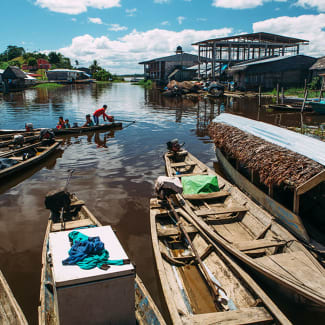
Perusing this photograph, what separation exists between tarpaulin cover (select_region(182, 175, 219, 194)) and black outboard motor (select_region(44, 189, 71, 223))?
3.76m

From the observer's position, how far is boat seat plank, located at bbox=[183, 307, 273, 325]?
179 inches

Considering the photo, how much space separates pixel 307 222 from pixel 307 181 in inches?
68.7

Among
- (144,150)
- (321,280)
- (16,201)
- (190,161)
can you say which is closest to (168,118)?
(144,150)

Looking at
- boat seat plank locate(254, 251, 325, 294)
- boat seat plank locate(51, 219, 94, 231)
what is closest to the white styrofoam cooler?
boat seat plank locate(254, 251, 325, 294)

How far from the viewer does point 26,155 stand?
45.2ft

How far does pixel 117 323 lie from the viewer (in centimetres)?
398

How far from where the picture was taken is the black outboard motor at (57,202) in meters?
7.78

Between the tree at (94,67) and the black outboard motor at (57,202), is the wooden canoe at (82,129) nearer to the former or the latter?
the black outboard motor at (57,202)

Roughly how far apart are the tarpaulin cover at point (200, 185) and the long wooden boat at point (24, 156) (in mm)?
7171

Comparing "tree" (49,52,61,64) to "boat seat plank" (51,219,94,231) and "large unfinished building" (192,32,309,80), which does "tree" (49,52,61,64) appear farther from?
"boat seat plank" (51,219,94,231)

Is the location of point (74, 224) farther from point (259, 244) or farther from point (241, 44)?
point (241, 44)

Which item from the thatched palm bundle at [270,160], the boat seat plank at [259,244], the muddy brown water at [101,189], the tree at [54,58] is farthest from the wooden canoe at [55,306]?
the tree at [54,58]

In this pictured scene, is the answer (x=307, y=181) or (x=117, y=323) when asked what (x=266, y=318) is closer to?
(x=117, y=323)

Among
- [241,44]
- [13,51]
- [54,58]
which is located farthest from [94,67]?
[241,44]
